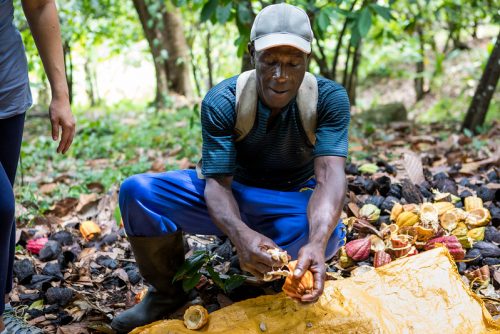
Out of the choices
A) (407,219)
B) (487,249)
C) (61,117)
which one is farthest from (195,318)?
(487,249)

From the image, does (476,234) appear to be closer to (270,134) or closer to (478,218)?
(478,218)

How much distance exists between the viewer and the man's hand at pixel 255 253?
1.93 m

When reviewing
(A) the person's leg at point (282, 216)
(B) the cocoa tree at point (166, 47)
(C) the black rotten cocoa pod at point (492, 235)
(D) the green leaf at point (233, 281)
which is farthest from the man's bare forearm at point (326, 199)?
(B) the cocoa tree at point (166, 47)

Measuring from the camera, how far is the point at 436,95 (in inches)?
354

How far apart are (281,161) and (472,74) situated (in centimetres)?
713

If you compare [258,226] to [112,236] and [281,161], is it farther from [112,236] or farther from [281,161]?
[112,236]

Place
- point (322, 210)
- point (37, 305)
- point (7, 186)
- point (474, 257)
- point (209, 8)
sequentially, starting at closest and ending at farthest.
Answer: point (7, 186)
point (322, 210)
point (37, 305)
point (474, 257)
point (209, 8)

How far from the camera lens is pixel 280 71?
216 cm

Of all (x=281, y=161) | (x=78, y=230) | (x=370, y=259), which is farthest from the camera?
(x=78, y=230)

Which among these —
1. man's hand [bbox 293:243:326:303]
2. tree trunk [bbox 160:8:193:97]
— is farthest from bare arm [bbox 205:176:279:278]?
tree trunk [bbox 160:8:193:97]

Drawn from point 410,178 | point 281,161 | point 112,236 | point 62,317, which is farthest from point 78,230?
point 410,178

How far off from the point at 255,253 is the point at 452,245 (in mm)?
1197

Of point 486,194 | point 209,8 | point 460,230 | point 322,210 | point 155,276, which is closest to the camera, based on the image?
point 322,210

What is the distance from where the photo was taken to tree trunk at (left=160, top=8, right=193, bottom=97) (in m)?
7.66
